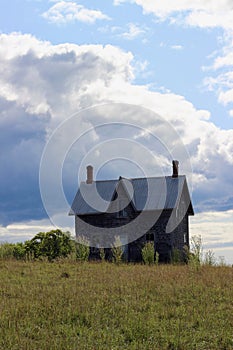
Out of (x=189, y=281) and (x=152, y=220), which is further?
(x=152, y=220)

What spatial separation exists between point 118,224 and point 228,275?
1840cm

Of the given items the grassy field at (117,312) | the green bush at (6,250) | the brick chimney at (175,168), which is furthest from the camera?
the brick chimney at (175,168)

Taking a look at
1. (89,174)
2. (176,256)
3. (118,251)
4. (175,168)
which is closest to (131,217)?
(176,256)

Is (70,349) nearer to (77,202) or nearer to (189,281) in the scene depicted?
(189,281)

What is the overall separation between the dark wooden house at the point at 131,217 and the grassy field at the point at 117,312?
18.5 meters

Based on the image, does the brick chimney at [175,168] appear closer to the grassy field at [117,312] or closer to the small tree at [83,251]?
the small tree at [83,251]

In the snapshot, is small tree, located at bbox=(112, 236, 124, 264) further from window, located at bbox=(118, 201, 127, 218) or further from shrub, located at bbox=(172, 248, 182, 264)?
window, located at bbox=(118, 201, 127, 218)

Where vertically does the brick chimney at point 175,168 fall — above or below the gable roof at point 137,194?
above

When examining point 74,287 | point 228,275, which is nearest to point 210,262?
point 228,275

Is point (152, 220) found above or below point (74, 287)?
above

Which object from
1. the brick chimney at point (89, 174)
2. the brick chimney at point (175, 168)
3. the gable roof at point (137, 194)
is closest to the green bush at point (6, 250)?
the gable roof at point (137, 194)

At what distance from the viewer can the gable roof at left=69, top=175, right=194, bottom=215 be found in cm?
3831

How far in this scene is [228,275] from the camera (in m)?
20.6

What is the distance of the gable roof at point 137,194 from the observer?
38312 millimetres
